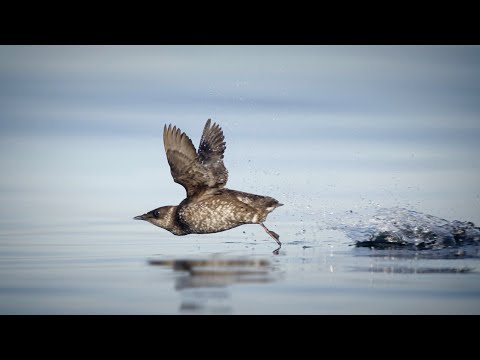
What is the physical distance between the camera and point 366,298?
6977mm

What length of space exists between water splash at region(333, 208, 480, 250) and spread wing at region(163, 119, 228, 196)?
66.1 inches

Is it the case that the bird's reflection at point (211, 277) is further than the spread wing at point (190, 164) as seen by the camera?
No

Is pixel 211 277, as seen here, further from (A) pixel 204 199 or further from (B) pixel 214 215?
(A) pixel 204 199

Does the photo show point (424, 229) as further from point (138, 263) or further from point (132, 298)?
point (132, 298)

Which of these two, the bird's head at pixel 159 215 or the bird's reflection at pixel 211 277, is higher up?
the bird's head at pixel 159 215

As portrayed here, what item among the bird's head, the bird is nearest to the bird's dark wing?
the bird

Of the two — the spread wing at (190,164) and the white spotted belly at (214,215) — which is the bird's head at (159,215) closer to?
the white spotted belly at (214,215)

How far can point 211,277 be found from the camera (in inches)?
307

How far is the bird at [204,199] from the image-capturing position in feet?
31.5

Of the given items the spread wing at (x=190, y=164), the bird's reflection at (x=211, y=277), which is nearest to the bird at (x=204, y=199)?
the spread wing at (x=190, y=164)

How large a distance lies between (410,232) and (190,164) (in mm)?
2803

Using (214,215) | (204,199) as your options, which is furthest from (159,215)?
(214,215)

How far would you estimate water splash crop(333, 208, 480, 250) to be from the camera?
31.1 ft

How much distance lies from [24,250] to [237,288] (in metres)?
3.26
